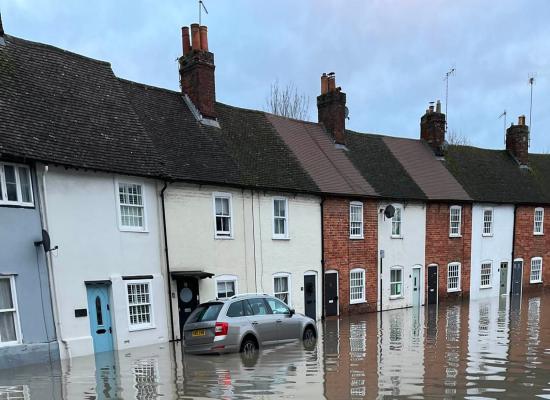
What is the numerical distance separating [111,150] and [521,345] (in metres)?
12.6

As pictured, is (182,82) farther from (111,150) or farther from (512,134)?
(512,134)

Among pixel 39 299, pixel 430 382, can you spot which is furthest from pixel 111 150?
pixel 430 382

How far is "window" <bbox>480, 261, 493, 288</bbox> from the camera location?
2491 cm

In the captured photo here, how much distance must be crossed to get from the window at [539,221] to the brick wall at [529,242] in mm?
275

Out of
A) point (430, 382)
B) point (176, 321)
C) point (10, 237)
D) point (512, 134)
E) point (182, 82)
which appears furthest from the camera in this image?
point (512, 134)

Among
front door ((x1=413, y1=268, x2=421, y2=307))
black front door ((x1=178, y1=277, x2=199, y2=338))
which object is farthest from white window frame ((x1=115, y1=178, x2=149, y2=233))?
front door ((x1=413, y1=268, x2=421, y2=307))

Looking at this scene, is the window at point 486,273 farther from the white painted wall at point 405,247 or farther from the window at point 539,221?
the white painted wall at point 405,247

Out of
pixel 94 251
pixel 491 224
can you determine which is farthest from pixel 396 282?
pixel 94 251

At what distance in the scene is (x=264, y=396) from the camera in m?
7.59

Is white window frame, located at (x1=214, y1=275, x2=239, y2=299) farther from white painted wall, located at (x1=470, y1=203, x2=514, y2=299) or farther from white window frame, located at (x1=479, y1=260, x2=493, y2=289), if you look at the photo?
white window frame, located at (x1=479, y1=260, x2=493, y2=289)

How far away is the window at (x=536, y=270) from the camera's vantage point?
26750 mm

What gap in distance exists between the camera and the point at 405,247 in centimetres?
2184

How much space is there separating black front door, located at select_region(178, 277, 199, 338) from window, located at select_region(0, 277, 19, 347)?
4856 millimetres

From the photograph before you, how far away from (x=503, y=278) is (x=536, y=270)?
2.99 meters
